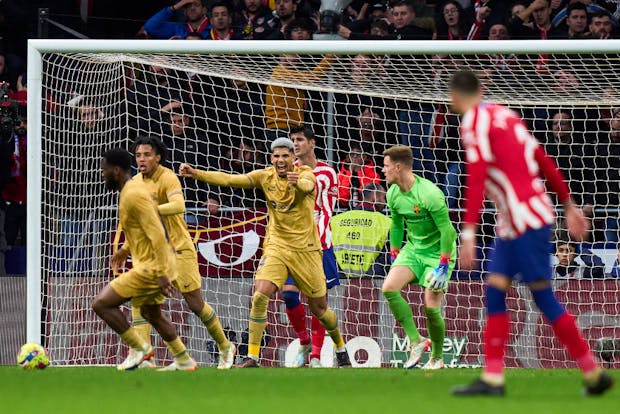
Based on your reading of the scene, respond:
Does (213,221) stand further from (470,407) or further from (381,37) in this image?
(470,407)

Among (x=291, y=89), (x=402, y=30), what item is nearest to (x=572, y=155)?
(x=402, y=30)

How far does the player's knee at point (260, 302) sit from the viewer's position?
41.5ft

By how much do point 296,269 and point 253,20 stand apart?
571 cm

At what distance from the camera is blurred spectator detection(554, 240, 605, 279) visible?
572 inches

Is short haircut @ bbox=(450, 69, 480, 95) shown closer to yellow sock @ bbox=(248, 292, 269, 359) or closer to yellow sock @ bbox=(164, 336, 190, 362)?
yellow sock @ bbox=(164, 336, 190, 362)

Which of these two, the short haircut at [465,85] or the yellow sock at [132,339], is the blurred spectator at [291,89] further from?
the short haircut at [465,85]

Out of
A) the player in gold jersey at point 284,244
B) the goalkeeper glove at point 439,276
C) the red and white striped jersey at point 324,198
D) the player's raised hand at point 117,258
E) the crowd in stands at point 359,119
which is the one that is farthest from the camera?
the crowd in stands at point 359,119

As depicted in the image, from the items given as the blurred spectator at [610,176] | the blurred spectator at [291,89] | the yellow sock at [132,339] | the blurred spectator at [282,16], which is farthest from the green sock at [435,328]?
the blurred spectator at [282,16]

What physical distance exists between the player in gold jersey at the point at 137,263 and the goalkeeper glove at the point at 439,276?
102 inches

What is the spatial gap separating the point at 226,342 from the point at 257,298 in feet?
1.75

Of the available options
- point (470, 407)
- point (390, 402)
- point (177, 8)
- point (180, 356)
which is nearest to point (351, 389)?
point (390, 402)

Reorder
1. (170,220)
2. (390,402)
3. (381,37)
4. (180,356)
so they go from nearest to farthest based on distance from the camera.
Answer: (390,402), (180,356), (170,220), (381,37)

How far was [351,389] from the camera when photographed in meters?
8.96

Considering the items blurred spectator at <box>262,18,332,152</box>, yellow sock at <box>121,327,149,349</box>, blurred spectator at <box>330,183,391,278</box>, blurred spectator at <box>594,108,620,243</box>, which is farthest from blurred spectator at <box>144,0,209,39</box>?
yellow sock at <box>121,327,149,349</box>
